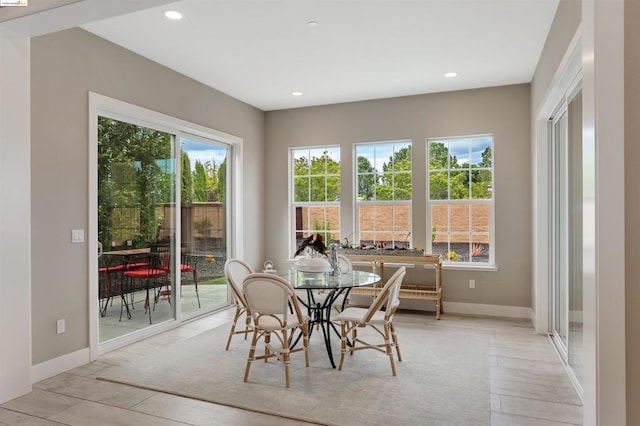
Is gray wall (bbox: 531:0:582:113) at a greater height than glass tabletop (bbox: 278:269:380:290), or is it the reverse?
gray wall (bbox: 531:0:582:113)

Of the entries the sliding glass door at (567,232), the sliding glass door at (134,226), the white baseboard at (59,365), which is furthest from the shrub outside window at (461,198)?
the white baseboard at (59,365)

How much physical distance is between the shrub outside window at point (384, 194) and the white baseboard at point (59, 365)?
11.8 feet

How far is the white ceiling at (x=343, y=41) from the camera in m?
3.26

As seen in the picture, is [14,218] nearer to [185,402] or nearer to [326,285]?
[185,402]

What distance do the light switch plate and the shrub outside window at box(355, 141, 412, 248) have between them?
3527 millimetres

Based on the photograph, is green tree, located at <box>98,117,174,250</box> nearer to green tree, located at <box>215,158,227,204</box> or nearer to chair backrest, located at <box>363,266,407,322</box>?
green tree, located at <box>215,158,227,204</box>

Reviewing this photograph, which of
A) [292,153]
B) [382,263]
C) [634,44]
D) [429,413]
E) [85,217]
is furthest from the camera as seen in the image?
[292,153]

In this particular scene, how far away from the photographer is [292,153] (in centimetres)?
646

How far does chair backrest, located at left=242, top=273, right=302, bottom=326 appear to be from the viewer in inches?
119

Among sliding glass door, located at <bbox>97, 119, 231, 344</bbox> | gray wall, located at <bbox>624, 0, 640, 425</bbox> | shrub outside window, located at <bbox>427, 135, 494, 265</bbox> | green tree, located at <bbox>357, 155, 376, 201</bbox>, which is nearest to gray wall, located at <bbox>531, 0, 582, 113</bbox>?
shrub outside window, located at <bbox>427, 135, 494, 265</bbox>

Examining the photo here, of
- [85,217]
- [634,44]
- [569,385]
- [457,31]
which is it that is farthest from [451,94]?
[85,217]

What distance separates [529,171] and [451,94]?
1.41m

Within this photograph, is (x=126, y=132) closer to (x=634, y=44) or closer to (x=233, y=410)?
(x=233, y=410)

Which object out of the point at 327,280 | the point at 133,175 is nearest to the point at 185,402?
the point at 327,280
